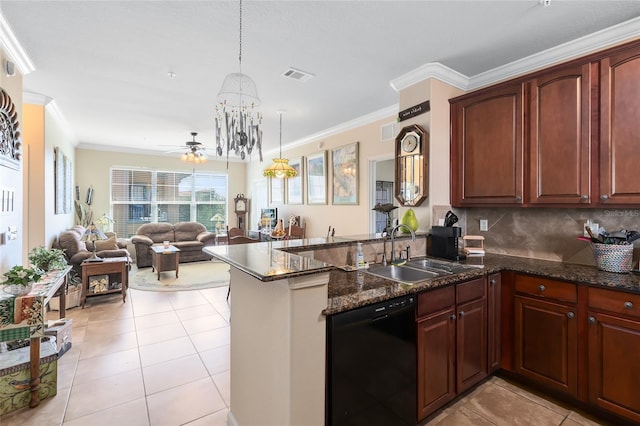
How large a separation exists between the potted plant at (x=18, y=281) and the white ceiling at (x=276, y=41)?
1909 mm

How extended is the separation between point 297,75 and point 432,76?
1400mm

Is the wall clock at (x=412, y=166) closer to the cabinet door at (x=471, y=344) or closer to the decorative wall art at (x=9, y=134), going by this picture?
the cabinet door at (x=471, y=344)

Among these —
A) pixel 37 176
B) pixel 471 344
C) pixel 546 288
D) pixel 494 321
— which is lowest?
pixel 471 344

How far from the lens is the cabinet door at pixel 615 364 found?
1.77m

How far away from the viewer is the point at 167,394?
2213mm

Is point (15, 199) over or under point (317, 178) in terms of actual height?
under

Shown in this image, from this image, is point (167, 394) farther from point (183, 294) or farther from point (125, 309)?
point (183, 294)

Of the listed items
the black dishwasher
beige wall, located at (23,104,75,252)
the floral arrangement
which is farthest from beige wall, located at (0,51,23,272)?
the black dishwasher

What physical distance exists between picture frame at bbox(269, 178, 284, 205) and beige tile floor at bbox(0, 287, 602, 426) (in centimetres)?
417

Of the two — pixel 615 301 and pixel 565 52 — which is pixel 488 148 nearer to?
pixel 565 52

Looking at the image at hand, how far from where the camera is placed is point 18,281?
2117mm

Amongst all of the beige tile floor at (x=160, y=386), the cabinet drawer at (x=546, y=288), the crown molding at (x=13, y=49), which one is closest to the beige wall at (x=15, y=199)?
the crown molding at (x=13, y=49)

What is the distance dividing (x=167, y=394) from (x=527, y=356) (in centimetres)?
273

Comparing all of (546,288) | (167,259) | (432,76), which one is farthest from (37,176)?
(546,288)
